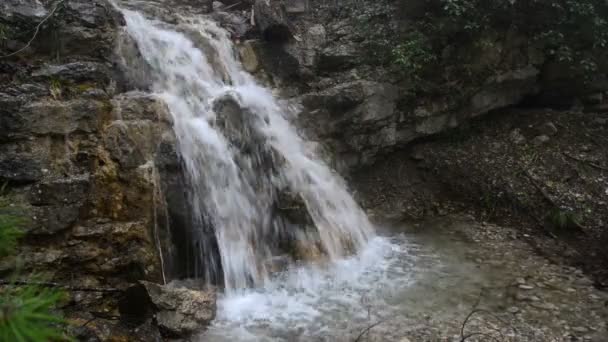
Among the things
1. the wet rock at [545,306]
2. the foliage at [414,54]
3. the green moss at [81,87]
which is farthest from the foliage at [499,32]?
the green moss at [81,87]

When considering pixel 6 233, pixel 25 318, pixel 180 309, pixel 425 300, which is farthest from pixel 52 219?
pixel 425 300

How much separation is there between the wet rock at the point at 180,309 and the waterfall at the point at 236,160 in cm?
69

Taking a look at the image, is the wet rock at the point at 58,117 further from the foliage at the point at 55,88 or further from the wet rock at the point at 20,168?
the wet rock at the point at 20,168

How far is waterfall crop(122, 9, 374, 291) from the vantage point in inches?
215

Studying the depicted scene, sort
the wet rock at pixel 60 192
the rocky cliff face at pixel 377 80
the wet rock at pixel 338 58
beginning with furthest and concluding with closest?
1. the wet rock at pixel 338 58
2. the rocky cliff face at pixel 377 80
3. the wet rock at pixel 60 192

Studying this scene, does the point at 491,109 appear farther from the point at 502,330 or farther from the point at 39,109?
the point at 39,109

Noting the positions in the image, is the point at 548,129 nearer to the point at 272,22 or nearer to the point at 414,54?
the point at 414,54

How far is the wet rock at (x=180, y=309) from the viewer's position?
4066 millimetres

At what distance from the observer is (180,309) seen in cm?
423

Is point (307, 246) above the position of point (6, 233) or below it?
below

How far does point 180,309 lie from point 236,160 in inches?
93.3

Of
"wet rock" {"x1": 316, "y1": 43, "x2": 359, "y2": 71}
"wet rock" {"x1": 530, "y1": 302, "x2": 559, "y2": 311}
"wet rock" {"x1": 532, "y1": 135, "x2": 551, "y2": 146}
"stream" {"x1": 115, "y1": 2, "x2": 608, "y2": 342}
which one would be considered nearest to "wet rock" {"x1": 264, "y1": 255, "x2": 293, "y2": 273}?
"stream" {"x1": 115, "y1": 2, "x2": 608, "y2": 342}

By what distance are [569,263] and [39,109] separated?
660 cm

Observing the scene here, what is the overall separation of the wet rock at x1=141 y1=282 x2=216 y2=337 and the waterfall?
2.28 ft
